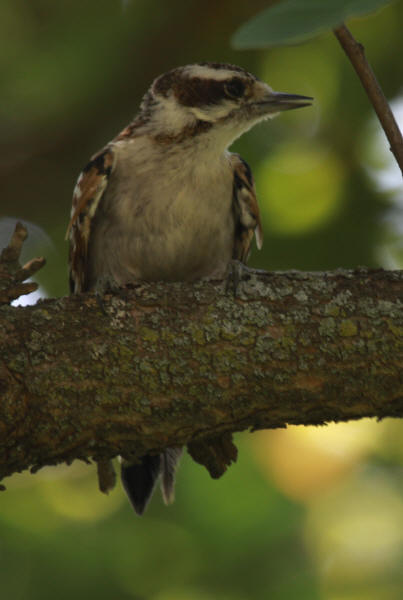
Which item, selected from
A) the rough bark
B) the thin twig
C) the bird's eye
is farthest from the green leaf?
the bird's eye

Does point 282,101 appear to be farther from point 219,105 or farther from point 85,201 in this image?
point 85,201

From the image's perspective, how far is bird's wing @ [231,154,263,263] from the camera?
5148mm

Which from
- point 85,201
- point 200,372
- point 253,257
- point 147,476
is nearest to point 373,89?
point 200,372

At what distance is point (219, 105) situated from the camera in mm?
5062

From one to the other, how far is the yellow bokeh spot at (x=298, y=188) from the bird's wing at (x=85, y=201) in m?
1.59

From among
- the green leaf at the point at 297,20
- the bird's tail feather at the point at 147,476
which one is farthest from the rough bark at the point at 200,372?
the green leaf at the point at 297,20

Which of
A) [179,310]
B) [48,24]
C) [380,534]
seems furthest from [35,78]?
[380,534]

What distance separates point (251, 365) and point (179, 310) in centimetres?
43

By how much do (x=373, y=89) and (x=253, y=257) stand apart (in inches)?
112

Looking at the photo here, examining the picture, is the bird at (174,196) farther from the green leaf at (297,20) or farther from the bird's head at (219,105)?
the green leaf at (297,20)

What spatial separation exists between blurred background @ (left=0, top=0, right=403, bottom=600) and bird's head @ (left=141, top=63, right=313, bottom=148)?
0.82 meters

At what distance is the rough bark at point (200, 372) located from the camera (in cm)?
339

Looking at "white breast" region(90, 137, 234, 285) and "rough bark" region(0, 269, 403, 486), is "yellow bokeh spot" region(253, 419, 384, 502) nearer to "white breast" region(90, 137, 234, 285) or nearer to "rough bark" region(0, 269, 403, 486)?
"white breast" region(90, 137, 234, 285)

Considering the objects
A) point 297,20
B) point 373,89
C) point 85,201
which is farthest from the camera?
point 85,201
